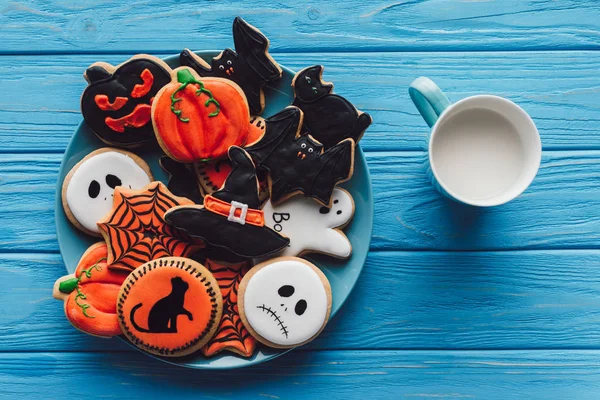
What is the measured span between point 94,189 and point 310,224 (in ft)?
1.09

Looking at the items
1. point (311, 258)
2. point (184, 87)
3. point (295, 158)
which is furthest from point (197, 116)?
point (311, 258)

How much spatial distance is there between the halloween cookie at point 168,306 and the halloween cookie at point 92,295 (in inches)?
1.0

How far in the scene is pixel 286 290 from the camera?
85cm

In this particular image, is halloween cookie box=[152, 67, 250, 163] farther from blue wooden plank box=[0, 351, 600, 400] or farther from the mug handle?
blue wooden plank box=[0, 351, 600, 400]

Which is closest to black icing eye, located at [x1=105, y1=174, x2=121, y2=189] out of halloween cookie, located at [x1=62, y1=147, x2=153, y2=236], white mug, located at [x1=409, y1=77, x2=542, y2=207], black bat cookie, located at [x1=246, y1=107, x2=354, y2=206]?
halloween cookie, located at [x1=62, y1=147, x2=153, y2=236]

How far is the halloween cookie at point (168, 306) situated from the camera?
32.1 inches

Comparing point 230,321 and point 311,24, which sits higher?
point 311,24

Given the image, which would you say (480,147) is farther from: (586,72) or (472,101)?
(586,72)

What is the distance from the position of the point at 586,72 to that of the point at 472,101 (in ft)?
0.99

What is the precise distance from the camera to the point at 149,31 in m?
0.97

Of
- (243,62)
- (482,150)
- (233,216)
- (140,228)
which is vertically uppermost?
(482,150)

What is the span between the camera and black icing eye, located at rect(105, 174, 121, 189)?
854mm

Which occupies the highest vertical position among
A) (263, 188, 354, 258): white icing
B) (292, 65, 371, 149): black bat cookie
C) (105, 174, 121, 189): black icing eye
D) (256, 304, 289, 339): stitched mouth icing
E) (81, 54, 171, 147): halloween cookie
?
(292, 65, 371, 149): black bat cookie

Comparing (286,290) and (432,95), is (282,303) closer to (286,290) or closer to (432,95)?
(286,290)
